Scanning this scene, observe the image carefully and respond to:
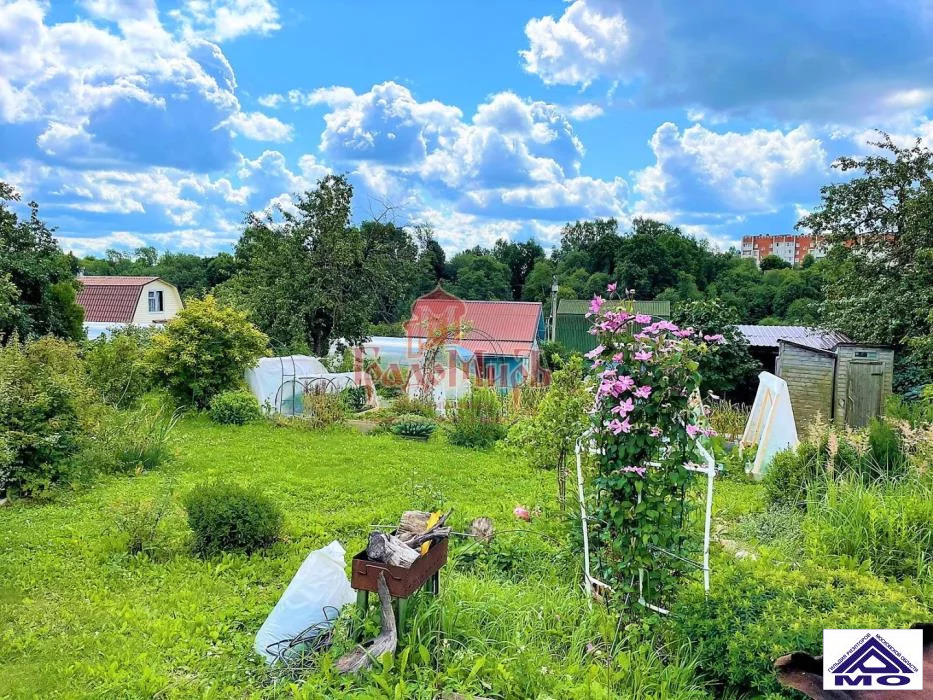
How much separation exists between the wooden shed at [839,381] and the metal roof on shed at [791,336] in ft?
12.9

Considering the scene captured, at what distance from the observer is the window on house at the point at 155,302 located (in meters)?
29.5

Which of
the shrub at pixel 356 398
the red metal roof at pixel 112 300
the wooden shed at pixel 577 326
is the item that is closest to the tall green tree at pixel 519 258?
the wooden shed at pixel 577 326

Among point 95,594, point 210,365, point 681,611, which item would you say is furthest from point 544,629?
point 210,365

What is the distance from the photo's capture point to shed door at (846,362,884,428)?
822 centimetres

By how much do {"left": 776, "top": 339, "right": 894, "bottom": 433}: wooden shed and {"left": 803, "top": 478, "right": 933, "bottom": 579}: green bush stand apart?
413 cm

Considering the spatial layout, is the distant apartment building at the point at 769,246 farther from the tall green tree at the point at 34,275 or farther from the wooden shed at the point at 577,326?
the tall green tree at the point at 34,275

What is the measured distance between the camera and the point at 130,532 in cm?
471

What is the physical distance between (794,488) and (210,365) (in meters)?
9.66

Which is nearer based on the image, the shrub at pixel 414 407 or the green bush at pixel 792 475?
the green bush at pixel 792 475

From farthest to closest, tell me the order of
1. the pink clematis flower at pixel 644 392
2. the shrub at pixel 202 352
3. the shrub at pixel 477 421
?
1. the shrub at pixel 202 352
2. the shrub at pixel 477 421
3. the pink clematis flower at pixel 644 392

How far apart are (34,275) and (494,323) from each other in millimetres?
13441

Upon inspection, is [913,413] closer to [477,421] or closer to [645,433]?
[645,433]

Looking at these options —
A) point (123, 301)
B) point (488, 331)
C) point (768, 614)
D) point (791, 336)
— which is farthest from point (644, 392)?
point (123, 301)

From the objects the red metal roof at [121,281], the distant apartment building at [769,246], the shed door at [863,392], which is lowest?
the shed door at [863,392]
